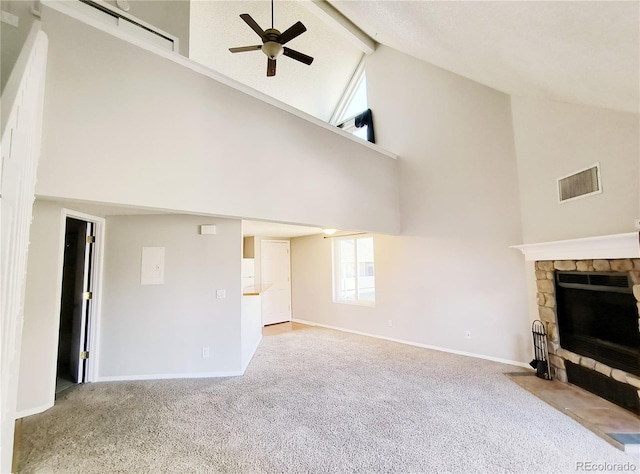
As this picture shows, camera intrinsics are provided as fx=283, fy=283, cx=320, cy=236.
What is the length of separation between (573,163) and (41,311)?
5980 mm

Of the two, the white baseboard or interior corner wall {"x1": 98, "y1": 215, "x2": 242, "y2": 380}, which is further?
the white baseboard

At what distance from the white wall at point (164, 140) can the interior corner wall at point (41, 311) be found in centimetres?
121

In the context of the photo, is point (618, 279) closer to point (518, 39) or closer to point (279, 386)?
point (518, 39)

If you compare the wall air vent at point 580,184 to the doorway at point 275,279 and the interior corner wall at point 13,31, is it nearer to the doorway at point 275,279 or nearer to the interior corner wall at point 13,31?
the interior corner wall at point 13,31

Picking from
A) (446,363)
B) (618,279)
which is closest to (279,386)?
(446,363)

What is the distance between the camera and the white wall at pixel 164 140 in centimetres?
229

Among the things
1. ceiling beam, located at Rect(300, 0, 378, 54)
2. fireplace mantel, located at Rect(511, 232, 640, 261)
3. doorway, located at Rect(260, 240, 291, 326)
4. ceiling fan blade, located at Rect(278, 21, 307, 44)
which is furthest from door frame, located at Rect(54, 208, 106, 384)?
fireplace mantel, located at Rect(511, 232, 640, 261)

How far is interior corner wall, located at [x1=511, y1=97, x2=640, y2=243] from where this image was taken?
8.60 feet

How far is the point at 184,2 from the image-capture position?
4.47m

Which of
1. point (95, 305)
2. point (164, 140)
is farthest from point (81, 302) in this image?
point (164, 140)

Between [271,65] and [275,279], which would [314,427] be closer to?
[271,65]

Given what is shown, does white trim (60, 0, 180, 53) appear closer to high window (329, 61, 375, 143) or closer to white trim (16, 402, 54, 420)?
high window (329, 61, 375, 143)

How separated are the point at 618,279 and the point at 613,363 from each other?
0.84 m

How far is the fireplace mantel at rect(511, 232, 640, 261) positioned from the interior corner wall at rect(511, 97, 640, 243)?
164mm
